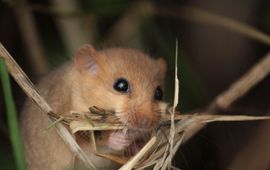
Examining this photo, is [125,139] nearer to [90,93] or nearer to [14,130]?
[90,93]

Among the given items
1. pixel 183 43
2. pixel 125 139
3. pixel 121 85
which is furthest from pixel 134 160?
pixel 183 43

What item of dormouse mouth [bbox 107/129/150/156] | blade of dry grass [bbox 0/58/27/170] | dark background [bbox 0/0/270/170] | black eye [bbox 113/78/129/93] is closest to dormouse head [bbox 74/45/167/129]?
black eye [bbox 113/78/129/93]

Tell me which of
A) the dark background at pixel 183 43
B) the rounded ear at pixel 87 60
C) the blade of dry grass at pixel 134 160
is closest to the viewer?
the blade of dry grass at pixel 134 160

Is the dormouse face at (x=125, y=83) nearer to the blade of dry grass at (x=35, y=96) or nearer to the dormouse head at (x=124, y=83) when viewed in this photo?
the dormouse head at (x=124, y=83)

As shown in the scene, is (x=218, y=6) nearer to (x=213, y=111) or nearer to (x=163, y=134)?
(x=213, y=111)

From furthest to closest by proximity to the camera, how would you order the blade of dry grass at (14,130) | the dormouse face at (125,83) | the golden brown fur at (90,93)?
the golden brown fur at (90,93) < the dormouse face at (125,83) < the blade of dry grass at (14,130)

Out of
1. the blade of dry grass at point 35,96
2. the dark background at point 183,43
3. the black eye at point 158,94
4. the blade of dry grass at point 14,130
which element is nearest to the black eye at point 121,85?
the black eye at point 158,94

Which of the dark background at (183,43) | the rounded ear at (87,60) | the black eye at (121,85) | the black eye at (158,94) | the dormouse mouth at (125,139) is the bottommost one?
the dormouse mouth at (125,139)
